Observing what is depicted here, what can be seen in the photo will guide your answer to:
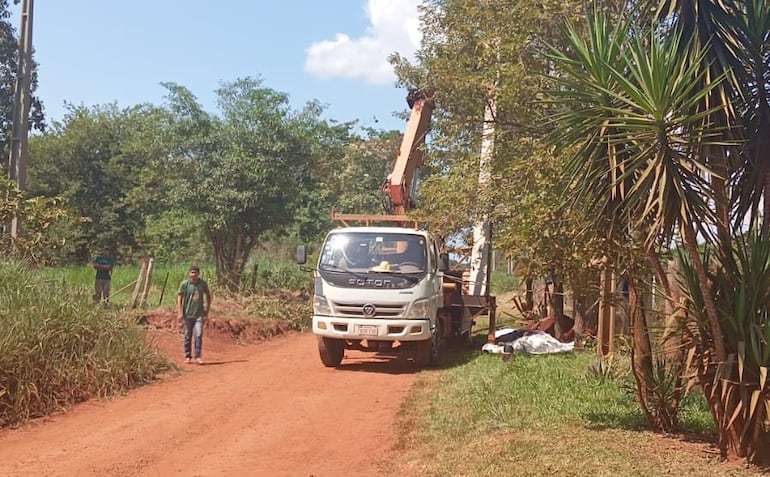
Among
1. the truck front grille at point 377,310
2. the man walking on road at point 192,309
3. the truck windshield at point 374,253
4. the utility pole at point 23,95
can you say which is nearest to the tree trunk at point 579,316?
the truck windshield at point 374,253

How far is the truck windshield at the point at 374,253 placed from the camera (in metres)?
12.3

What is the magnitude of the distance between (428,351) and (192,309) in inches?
160

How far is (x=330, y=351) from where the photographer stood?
12.6 metres

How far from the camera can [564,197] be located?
7.31 m

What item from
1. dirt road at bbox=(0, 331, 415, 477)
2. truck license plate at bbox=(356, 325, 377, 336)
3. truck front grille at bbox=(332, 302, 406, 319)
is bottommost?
dirt road at bbox=(0, 331, 415, 477)

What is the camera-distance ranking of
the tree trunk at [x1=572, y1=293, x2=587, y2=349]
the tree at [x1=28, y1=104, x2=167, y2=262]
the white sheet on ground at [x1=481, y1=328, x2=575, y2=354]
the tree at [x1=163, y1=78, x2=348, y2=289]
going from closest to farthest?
the white sheet on ground at [x1=481, y1=328, x2=575, y2=354] < the tree trunk at [x1=572, y1=293, x2=587, y2=349] < the tree at [x1=163, y1=78, x2=348, y2=289] < the tree at [x1=28, y1=104, x2=167, y2=262]

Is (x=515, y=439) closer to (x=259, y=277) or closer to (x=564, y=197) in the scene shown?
(x=564, y=197)

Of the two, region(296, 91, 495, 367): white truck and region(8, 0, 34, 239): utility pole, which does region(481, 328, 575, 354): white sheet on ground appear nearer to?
region(296, 91, 495, 367): white truck

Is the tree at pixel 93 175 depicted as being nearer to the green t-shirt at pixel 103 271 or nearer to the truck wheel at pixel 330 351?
the green t-shirt at pixel 103 271

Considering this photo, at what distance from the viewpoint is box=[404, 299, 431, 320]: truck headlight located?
1183 cm

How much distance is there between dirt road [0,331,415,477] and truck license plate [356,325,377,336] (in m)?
0.68

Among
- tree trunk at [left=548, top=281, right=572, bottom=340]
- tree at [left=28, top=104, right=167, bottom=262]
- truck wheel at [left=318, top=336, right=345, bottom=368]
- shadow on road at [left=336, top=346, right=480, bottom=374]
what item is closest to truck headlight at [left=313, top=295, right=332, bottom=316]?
truck wheel at [left=318, top=336, right=345, bottom=368]

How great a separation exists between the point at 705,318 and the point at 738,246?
0.67 meters

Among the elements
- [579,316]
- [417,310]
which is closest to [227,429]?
[417,310]
